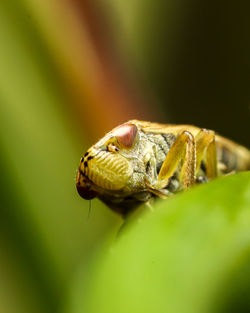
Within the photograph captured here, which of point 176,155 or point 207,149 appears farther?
point 207,149

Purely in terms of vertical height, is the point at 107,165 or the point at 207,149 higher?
the point at 107,165

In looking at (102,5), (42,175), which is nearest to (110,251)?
(42,175)

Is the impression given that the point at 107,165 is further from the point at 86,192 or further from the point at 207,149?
the point at 207,149

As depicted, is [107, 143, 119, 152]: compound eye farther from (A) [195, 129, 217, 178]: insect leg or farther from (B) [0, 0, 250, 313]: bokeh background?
(A) [195, 129, 217, 178]: insect leg

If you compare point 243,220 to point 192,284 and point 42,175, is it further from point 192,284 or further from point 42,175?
point 42,175

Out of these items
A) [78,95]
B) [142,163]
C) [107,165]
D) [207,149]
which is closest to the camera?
[107,165]

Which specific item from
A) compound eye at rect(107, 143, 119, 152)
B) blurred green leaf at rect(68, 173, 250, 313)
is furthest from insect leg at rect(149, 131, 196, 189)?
blurred green leaf at rect(68, 173, 250, 313)

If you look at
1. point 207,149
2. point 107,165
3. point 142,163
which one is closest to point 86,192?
point 107,165
